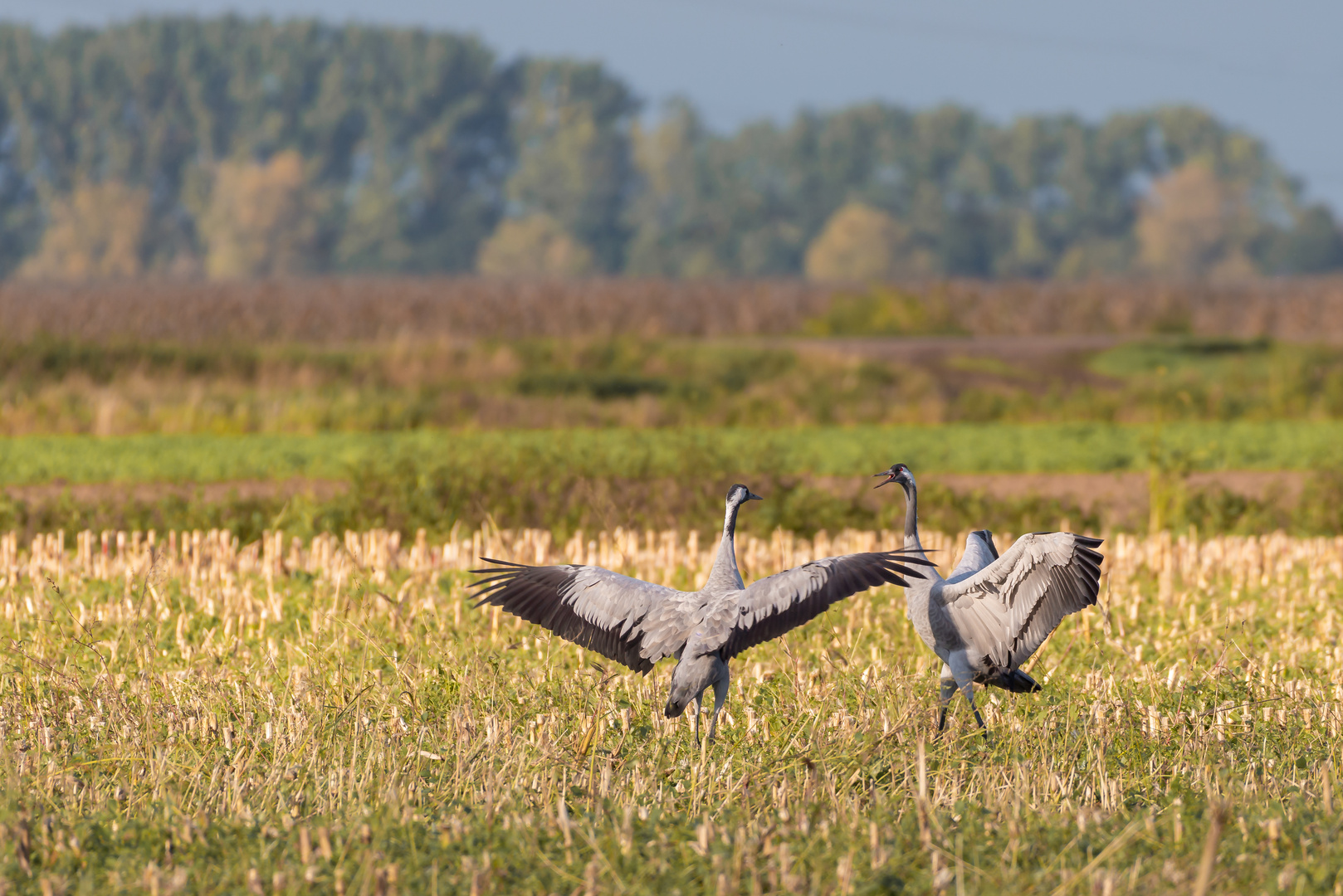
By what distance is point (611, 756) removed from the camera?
6086mm

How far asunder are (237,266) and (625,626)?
7966 cm

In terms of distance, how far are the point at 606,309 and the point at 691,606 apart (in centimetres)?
3736

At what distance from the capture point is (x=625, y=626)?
611 cm

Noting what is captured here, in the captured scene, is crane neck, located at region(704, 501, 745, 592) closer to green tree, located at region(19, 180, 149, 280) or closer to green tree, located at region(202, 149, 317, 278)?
green tree, located at region(202, 149, 317, 278)

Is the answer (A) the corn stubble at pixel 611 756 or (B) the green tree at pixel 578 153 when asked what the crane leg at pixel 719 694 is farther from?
(B) the green tree at pixel 578 153

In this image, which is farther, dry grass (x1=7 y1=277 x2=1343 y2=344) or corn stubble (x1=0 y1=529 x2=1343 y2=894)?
dry grass (x1=7 y1=277 x2=1343 y2=344)

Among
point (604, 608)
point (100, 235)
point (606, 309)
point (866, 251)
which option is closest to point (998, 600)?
point (604, 608)

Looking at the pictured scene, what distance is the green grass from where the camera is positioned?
1367 centimetres

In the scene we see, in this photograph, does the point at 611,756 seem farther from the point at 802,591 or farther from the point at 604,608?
the point at 802,591

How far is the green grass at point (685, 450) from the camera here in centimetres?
1367

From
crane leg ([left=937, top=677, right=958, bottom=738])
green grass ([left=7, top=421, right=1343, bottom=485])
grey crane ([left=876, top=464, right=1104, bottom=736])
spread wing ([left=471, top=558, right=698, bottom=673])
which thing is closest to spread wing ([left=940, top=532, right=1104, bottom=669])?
grey crane ([left=876, top=464, right=1104, bottom=736])

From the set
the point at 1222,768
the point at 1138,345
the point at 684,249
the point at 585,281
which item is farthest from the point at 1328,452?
the point at 684,249

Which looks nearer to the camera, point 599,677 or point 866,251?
point 599,677

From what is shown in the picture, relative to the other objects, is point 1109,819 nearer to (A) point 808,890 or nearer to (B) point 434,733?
(A) point 808,890
